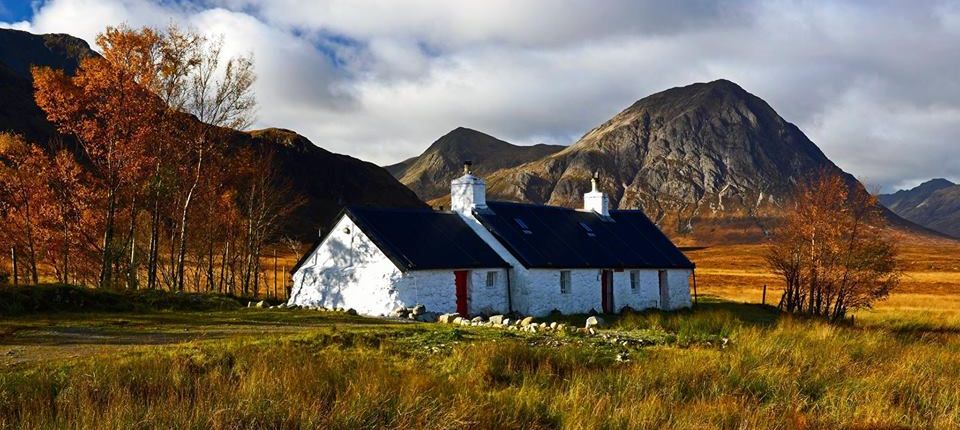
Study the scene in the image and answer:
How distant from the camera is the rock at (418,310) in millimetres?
26656

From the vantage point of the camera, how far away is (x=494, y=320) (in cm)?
2523

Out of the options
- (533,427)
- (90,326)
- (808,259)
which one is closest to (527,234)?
(808,259)

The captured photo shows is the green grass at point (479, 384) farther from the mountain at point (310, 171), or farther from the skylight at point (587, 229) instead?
the mountain at point (310, 171)

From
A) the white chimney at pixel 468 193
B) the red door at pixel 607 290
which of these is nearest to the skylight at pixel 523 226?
the white chimney at pixel 468 193

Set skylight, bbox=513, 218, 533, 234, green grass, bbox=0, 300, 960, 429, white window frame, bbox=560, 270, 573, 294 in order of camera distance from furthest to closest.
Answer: skylight, bbox=513, 218, 533, 234
white window frame, bbox=560, 270, 573, 294
green grass, bbox=0, 300, 960, 429

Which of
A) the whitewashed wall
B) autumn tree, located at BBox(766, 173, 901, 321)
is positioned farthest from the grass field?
autumn tree, located at BBox(766, 173, 901, 321)

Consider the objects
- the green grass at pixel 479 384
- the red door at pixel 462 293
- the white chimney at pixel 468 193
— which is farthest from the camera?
the white chimney at pixel 468 193

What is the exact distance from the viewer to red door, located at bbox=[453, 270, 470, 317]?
29234 mm

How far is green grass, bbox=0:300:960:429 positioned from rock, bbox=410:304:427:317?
928 centimetres

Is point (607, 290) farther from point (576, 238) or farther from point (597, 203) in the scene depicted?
point (597, 203)

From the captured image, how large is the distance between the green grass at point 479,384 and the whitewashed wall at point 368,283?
33.2 feet

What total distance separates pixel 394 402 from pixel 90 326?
13757mm

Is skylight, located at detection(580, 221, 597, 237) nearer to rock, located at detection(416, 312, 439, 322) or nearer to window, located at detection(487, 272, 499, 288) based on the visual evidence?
window, located at detection(487, 272, 499, 288)

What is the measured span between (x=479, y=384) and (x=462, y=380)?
0.25m
